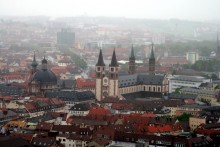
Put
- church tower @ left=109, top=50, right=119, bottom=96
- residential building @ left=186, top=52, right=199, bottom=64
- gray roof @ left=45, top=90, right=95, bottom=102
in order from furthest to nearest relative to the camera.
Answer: residential building @ left=186, top=52, right=199, bottom=64, church tower @ left=109, top=50, right=119, bottom=96, gray roof @ left=45, top=90, right=95, bottom=102

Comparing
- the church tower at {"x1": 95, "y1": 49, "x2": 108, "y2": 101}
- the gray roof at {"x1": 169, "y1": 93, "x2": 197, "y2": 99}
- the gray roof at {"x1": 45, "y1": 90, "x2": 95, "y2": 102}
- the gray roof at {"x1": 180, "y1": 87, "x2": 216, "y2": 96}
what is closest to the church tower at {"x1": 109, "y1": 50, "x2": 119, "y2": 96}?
the church tower at {"x1": 95, "y1": 49, "x2": 108, "y2": 101}

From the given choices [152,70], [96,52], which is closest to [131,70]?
[152,70]

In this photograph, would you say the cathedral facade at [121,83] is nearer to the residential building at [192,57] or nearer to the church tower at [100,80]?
the church tower at [100,80]

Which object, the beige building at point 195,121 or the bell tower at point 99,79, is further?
the bell tower at point 99,79

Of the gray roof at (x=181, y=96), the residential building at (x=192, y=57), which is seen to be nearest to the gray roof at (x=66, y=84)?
the gray roof at (x=181, y=96)

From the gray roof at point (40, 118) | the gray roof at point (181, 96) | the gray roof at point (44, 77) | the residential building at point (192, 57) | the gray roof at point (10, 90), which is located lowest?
the gray roof at point (181, 96)

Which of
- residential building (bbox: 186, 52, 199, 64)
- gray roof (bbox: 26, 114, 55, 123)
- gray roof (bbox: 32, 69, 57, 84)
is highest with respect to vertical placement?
gray roof (bbox: 32, 69, 57, 84)

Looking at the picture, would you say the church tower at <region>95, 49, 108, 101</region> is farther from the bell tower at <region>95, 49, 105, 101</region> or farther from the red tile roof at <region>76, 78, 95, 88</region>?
the red tile roof at <region>76, 78, 95, 88</region>

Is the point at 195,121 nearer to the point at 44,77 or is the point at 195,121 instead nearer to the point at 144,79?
the point at 44,77
